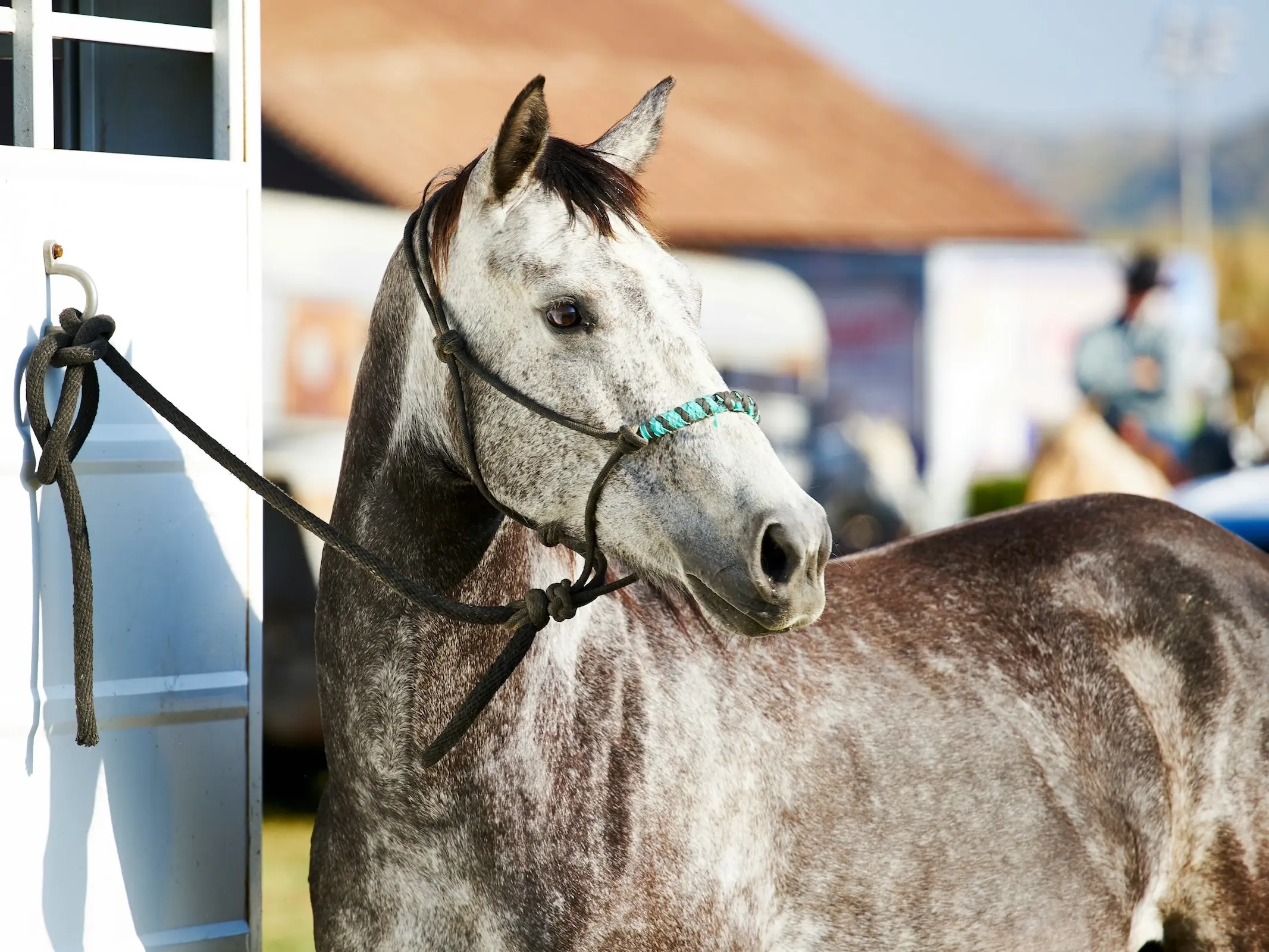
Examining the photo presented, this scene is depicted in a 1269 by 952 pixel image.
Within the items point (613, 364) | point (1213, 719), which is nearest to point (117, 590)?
point (613, 364)

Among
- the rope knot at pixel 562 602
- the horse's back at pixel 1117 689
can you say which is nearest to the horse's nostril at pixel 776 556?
the rope knot at pixel 562 602

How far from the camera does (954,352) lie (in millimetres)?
13359

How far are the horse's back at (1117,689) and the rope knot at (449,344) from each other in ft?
3.33

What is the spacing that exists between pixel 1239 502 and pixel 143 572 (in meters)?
6.23

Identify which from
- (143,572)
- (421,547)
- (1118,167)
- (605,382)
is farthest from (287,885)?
(1118,167)

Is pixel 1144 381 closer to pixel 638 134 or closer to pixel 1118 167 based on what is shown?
pixel 638 134

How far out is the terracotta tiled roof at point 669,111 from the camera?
10.1 metres

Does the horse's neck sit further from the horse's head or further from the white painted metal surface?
the white painted metal surface

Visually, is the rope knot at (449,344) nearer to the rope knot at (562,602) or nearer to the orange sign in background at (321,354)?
the rope knot at (562,602)

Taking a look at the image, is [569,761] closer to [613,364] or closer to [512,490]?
[512,490]

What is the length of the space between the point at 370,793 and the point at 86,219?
114 cm

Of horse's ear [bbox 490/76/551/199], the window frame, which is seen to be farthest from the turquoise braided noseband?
the window frame

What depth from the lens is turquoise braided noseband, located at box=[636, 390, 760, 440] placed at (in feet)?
6.25

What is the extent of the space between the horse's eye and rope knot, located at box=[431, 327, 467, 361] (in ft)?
0.55
